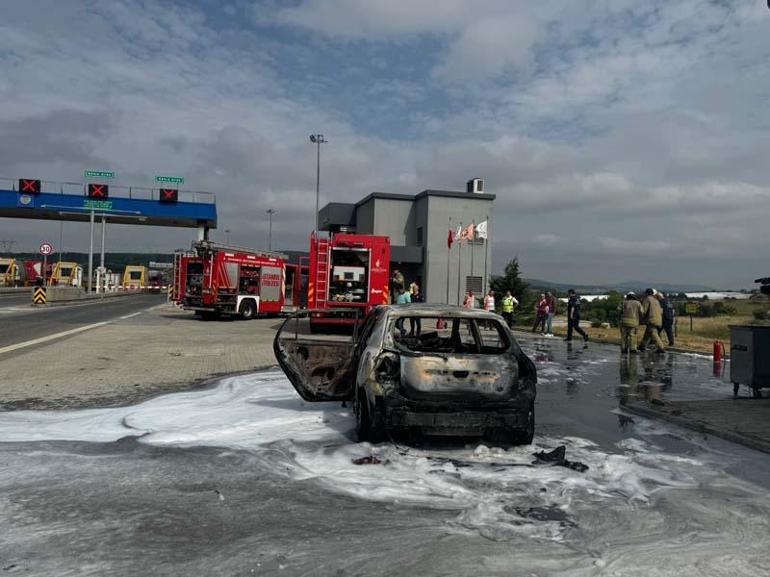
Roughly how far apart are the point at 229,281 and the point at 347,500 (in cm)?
2285

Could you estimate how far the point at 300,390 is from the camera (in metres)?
7.38

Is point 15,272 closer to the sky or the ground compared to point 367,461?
closer to the sky

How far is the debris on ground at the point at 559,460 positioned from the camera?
582 cm

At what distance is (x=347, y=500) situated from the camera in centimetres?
484

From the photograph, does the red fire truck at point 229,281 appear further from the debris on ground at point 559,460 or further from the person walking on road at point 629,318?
the debris on ground at point 559,460

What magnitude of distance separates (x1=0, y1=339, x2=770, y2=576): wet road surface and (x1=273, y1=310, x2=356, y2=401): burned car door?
36 centimetres

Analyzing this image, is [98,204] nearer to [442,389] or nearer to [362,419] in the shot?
[362,419]

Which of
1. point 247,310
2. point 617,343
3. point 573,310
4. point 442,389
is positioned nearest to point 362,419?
point 442,389

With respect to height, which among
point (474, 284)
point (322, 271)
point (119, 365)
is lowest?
point (119, 365)

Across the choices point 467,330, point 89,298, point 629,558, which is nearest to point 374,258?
point 467,330

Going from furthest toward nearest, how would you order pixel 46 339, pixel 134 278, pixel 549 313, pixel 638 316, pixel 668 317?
pixel 134 278, pixel 549 313, pixel 668 317, pixel 46 339, pixel 638 316

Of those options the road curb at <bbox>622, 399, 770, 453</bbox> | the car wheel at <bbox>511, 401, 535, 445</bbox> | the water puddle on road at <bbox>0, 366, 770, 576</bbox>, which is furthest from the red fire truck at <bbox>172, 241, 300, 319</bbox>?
the car wheel at <bbox>511, 401, 535, 445</bbox>

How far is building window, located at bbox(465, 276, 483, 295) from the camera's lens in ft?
124

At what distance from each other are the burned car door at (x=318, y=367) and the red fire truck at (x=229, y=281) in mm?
19381
